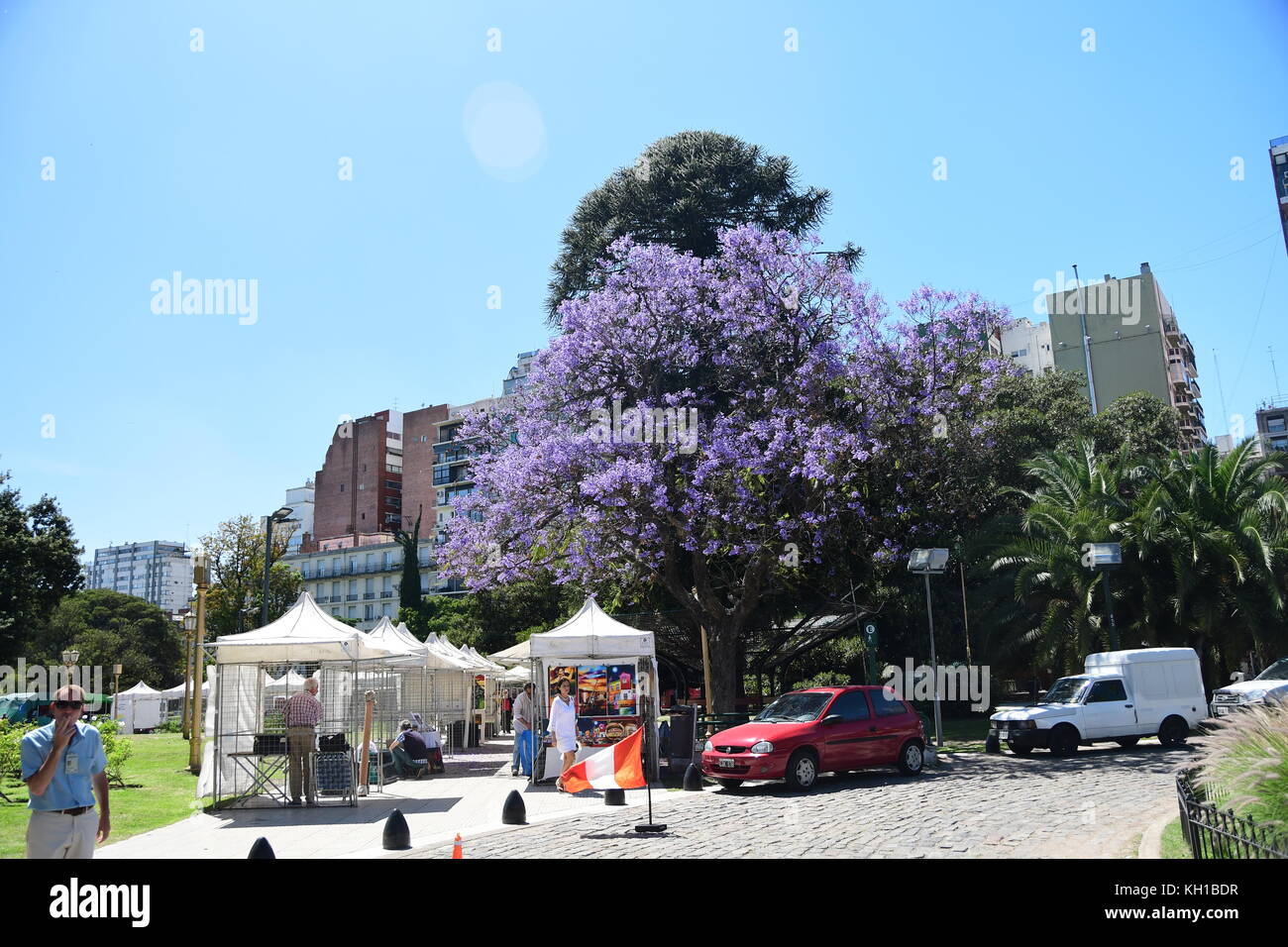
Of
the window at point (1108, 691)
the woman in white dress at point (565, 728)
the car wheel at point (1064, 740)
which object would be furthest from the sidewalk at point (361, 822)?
the window at point (1108, 691)

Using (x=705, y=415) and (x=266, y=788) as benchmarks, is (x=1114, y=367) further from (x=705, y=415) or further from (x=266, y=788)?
(x=266, y=788)

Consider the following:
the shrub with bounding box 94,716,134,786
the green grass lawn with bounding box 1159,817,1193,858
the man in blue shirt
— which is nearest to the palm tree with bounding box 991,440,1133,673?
the green grass lawn with bounding box 1159,817,1193,858

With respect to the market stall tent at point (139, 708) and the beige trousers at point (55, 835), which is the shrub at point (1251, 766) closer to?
the beige trousers at point (55, 835)

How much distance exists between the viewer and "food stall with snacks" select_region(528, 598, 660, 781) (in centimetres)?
1750

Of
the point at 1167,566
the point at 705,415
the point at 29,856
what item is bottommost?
the point at 29,856

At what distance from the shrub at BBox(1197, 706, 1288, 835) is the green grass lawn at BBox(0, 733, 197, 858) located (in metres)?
11.4

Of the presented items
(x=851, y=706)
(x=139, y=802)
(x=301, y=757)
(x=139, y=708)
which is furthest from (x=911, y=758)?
(x=139, y=708)

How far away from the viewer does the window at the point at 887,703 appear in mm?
16875

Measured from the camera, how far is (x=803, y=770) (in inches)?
611

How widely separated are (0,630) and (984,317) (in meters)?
39.3

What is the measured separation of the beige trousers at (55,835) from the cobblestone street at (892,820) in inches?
141

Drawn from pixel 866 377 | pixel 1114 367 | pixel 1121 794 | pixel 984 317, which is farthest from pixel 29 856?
pixel 1114 367
